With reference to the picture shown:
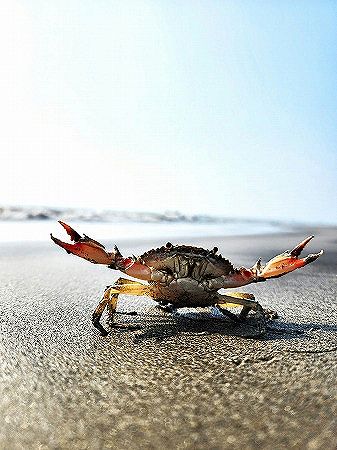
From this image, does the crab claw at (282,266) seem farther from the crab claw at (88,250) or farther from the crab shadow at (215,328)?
the crab claw at (88,250)

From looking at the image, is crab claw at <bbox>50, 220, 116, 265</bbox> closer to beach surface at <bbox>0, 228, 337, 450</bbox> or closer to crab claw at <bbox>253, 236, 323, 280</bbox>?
beach surface at <bbox>0, 228, 337, 450</bbox>

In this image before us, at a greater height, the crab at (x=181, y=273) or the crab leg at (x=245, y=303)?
the crab at (x=181, y=273)

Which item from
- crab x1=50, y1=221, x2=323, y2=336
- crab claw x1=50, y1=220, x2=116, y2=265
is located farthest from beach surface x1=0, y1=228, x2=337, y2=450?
crab claw x1=50, y1=220, x2=116, y2=265

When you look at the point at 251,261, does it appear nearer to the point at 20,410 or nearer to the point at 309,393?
the point at 309,393

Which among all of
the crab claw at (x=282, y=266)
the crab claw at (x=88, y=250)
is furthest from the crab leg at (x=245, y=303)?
the crab claw at (x=88, y=250)

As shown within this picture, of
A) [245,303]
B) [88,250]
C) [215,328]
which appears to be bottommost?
[215,328]

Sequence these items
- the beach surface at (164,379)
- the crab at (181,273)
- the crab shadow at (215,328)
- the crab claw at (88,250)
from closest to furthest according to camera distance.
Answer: the beach surface at (164,379), the crab shadow at (215,328), the crab at (181,273), the crab claw at (88,250)

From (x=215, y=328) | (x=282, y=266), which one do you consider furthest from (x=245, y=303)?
(x=282, y=266)

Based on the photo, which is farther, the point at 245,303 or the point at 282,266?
the point at 282,266

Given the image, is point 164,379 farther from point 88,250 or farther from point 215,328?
point 88,250
